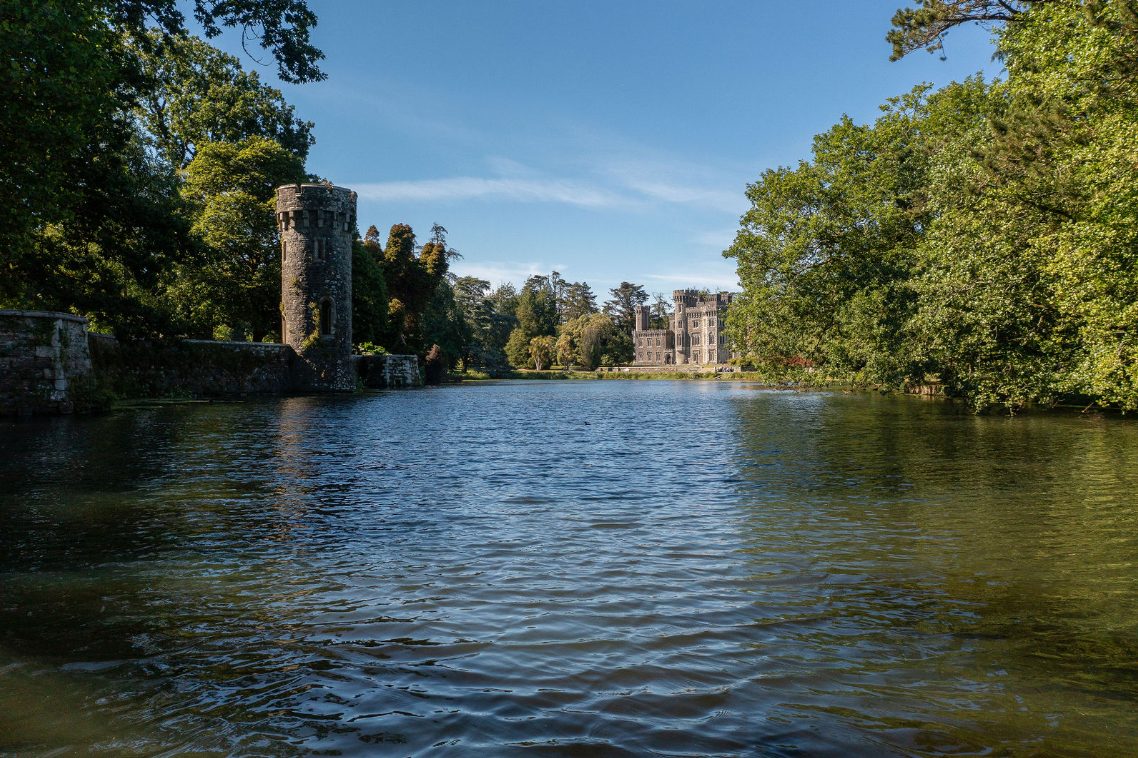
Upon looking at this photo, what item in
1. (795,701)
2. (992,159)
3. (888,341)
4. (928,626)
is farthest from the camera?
(888,341)

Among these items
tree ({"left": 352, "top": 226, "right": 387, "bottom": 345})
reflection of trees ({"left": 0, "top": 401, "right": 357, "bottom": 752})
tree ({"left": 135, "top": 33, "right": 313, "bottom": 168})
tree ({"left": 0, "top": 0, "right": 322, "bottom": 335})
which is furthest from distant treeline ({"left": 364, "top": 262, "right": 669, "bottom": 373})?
reflection of trees ({"left": 0, "top": 401, "right": 357, "bottom": 752})

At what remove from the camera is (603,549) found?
762 centimetres

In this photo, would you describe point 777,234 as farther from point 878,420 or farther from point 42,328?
point 42,328

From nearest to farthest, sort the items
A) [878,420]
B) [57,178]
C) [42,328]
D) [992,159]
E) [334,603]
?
[334,603] → [57,178] → [992,159] → [42,328] → [878,420]

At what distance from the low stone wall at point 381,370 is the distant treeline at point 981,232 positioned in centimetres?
2701

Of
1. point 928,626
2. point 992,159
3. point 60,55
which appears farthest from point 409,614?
point 992,159

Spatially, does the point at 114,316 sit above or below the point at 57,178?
below

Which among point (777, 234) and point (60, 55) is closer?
point (60, 55)

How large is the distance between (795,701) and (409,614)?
9.42 feet

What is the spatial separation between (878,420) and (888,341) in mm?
10361

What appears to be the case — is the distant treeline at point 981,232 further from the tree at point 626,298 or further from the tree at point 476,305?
the tree at point 626,298

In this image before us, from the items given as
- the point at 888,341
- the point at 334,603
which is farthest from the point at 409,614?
the point at 888,341

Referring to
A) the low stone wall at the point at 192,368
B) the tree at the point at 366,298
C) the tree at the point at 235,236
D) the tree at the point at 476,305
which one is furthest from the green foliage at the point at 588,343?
the low stone wall at the point at 192,368

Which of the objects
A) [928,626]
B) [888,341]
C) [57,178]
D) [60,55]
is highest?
[60,55]
